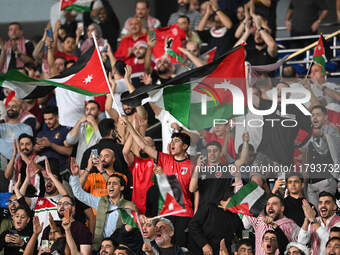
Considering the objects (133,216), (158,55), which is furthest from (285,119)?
(158,55)

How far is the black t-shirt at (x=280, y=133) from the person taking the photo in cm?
1215

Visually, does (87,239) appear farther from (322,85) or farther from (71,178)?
(322,85)

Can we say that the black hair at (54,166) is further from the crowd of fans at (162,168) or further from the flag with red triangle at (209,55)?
the flag with red triangle at (209,55)

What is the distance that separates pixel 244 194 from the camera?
11523mm

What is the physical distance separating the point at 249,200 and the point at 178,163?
3.56ft

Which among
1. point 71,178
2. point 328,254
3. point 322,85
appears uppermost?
point 322,85

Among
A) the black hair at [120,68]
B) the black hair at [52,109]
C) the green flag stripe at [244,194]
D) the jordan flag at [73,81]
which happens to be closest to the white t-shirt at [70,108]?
the black hair at [52,109]

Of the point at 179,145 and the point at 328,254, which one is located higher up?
the point at 179,145

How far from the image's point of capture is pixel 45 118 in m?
13.9

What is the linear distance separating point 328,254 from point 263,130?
2273mm

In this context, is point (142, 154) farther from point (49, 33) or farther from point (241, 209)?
point (49, 33)

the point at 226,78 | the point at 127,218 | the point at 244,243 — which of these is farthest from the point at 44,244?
the point at 226,78

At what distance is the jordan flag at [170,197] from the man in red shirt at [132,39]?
4037mm

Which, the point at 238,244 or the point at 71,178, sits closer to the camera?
the point at 238,244
